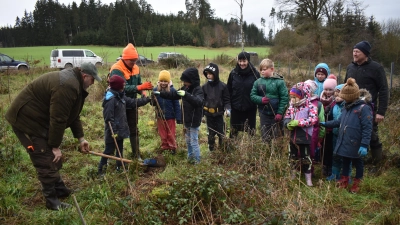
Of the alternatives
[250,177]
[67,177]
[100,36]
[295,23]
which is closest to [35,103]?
[67,177]

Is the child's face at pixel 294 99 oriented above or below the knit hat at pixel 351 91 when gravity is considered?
below

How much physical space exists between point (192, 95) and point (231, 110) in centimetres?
88

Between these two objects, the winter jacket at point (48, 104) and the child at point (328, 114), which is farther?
the child at point (328, 114)

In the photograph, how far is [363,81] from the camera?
13.1ft

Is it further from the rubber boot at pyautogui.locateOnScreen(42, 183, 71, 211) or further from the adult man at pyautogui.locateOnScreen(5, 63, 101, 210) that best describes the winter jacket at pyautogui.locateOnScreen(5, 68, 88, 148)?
the rubber boot at pyautogui.locateOnScreen(42, 183, 71, 211)

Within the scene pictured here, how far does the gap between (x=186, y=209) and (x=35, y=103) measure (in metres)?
1.89

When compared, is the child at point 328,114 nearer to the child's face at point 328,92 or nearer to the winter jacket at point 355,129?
the child's face at point 328,92

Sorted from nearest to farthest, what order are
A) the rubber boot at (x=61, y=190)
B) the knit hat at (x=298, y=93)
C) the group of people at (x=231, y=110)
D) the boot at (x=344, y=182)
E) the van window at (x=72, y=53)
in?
the group of people at (x=231, y=110) < the rubber boot at (x=61, y=190) < the boot at (x=344, y=182) < the knit hat at (x=298, y=93) < the van window at (x=72, y=53)

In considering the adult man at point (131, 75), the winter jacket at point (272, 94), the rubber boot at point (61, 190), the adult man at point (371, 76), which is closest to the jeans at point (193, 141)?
the adult man at point (131, 75)

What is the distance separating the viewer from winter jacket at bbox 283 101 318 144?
3662 millimetres

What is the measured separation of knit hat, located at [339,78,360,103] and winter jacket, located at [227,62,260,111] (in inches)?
54.9

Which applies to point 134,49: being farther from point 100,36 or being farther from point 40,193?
point 100,36

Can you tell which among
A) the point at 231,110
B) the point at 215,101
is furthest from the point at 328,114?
the point at 215,101

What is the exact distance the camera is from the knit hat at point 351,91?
345 cm
